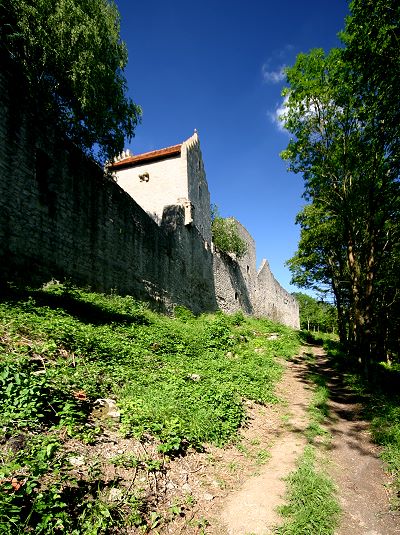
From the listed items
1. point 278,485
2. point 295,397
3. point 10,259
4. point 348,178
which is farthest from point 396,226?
point 10,259

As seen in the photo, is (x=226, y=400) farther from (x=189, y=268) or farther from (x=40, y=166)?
(x=189, y=268)

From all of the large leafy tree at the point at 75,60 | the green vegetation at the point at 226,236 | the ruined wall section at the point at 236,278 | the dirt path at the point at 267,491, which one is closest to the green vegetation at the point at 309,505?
the dirt path at the point at 267,491

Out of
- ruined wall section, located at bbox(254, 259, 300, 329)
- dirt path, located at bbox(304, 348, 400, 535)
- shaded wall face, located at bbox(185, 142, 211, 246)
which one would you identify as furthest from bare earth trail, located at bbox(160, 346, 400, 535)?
ruined wall section, located at bbox(254, 259, 300, 329)

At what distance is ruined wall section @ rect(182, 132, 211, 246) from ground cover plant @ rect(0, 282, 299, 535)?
1254 cm

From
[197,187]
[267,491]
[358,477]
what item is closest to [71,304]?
[267,491]

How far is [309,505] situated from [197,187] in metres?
19.5

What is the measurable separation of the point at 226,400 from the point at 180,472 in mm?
1799

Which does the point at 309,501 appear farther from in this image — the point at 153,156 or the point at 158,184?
the point at 153,156

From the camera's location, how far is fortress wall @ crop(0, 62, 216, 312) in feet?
22.3

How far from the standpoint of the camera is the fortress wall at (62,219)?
6801 mm

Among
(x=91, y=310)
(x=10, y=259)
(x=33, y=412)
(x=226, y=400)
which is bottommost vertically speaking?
(x=226, y=400)

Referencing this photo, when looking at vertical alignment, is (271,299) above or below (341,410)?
above

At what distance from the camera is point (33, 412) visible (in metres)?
3.30

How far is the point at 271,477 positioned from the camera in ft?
12.2
